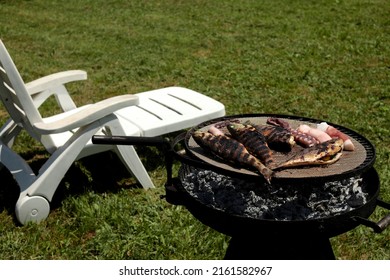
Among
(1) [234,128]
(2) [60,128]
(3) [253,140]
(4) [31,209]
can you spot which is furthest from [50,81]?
(3) [253,140]

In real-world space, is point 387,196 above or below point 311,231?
below

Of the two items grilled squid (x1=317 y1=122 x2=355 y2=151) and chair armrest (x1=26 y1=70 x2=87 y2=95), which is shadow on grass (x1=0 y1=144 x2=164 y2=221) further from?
grilled squid (x1=317 y1=122 x2=355 y2=151)

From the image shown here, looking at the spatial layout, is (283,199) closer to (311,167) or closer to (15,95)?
(311,167)

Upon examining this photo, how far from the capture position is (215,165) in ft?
7.48

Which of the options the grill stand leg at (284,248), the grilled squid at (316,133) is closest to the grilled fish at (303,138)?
the grilled squid at (316,133)

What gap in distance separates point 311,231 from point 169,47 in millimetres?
6829

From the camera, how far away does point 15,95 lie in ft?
12.2

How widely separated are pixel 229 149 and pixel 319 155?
38cm

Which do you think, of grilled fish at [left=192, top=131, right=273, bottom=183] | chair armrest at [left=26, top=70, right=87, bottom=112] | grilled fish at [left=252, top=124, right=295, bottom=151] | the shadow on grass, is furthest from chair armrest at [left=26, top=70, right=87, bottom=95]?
grilled fish at [left=252, top=124, right=295, bottom=151]

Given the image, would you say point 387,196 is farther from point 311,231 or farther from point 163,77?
point 163,77

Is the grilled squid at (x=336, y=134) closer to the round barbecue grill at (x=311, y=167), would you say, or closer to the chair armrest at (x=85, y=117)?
the round barbecue grill at (x=311, y=167)

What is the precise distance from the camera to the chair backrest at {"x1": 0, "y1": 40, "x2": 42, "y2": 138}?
3.49m
